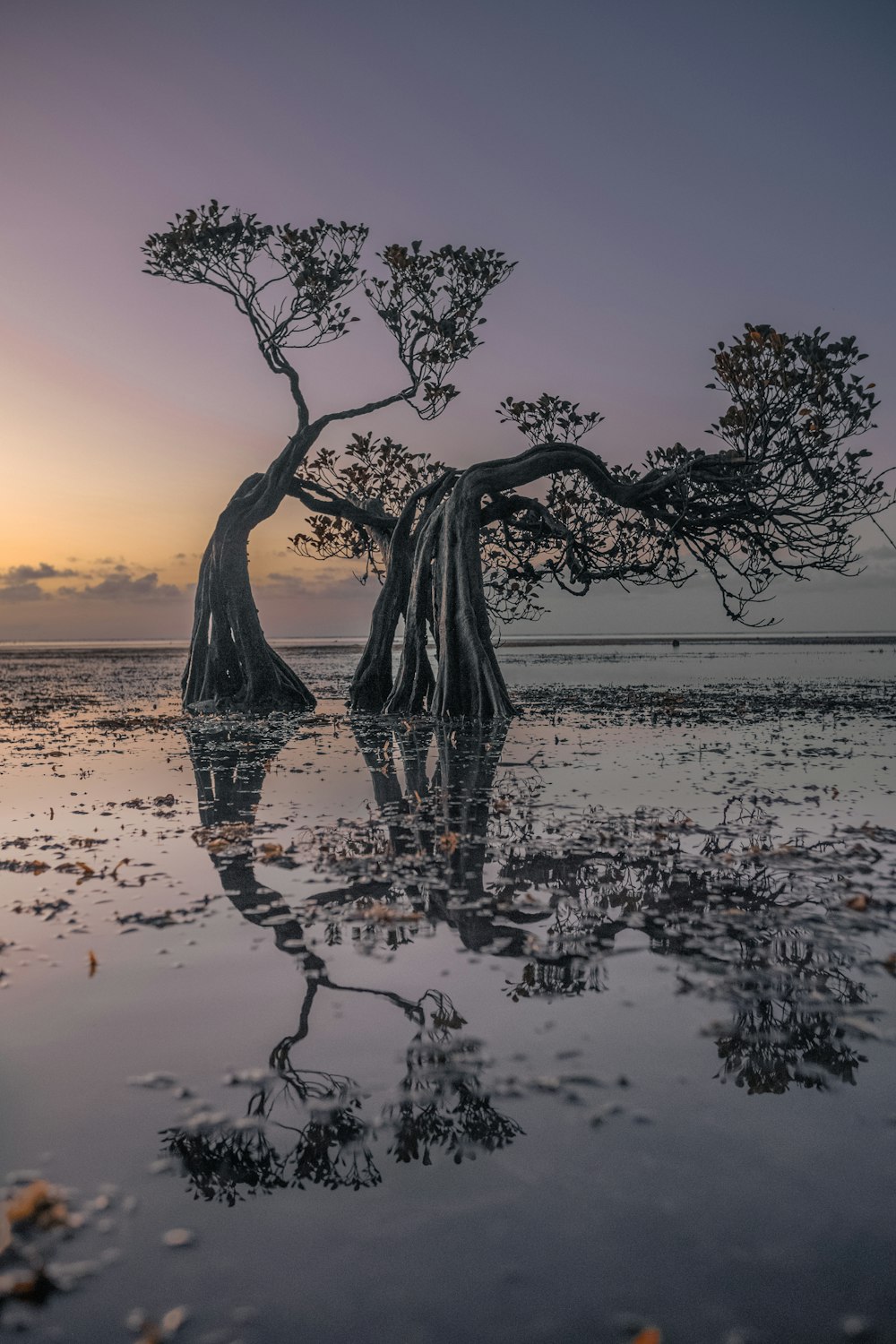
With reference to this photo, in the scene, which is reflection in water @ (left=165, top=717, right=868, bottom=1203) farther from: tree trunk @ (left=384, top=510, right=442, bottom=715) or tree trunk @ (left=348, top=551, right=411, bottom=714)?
tree trunk @ (left=348, top=551, right=411, bottom=714)

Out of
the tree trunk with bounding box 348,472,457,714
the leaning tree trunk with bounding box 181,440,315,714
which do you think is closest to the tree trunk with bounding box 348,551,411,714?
the tree trunk with bounding box 348,472,457,714

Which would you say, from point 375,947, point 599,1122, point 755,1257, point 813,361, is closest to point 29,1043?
point 375,947

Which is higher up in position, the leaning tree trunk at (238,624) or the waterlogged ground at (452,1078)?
the leaning tree trunk at (238,624)

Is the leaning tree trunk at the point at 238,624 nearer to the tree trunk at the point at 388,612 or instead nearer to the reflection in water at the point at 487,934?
the tree trunk at the point at 388,612

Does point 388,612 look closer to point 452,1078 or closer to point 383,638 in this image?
point 383,638

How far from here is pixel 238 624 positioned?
2466 cm

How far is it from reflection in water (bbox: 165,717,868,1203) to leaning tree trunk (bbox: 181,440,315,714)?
520 inches

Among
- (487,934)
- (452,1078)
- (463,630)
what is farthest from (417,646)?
(452,1078)

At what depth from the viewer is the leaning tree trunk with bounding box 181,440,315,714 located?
965 inches

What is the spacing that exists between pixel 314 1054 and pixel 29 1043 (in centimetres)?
141

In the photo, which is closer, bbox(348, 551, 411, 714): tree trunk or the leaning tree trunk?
bbox(348, 551, 411, 714): tree trunk

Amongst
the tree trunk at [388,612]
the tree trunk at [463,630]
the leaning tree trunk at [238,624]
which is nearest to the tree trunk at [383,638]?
the tree trunk at [388,612]

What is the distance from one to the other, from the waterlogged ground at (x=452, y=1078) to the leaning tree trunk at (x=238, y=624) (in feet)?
49.7

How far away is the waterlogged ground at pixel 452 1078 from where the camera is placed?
267 cm
